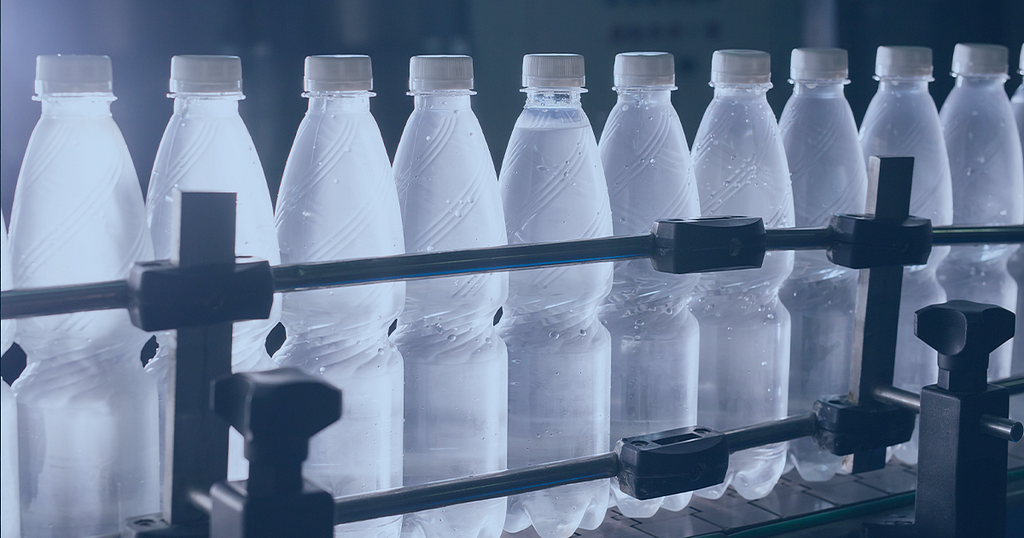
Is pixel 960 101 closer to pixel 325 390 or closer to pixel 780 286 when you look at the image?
pixel 780 286

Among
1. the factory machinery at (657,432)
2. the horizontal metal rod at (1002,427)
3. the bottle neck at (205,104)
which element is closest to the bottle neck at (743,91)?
the factory machinery at (657,432)

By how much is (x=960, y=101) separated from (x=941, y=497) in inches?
19.1

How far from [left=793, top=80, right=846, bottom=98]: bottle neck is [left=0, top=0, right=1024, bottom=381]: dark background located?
14.2 inches

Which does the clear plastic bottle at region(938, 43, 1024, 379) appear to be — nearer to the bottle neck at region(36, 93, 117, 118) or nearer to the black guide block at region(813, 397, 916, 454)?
the black guide block at region(813, 397, 916, 454)

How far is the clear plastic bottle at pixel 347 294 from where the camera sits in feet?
2.49

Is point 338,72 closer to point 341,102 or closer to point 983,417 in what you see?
point 341,102

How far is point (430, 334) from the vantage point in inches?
33.0

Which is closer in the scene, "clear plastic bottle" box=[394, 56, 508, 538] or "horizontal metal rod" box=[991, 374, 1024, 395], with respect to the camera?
"clear plastic bottle" box=[394, 56, 508, 538]

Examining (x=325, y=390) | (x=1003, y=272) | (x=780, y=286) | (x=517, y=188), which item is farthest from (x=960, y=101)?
(x=325, y=390)

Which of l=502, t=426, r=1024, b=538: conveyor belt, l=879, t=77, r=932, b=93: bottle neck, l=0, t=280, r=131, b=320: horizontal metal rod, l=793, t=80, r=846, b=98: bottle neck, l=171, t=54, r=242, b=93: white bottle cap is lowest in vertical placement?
l=502, t=426, r=1024, b=538: conveyor belt

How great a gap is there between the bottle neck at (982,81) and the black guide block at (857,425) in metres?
0.42

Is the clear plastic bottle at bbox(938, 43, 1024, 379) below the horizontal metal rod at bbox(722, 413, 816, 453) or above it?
above

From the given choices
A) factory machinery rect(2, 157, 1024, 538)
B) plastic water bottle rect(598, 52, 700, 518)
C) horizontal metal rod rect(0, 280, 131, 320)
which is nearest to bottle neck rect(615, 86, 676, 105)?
plastic water bottle rect(598, 52, 700, 518)

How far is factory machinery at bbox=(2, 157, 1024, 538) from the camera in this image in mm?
542
